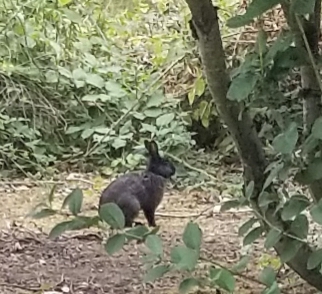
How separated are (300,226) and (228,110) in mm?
489

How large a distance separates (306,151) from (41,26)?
4.22 meters

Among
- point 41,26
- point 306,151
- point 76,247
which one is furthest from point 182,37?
point 306,151

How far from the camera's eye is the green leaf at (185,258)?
5.78ft

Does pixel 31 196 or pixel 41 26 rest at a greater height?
pixel 41 26

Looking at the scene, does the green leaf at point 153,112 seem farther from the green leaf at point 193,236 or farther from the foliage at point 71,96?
the green leaf at point 193,236

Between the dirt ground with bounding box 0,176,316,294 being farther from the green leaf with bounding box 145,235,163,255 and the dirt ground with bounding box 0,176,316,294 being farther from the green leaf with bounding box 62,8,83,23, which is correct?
the green leaf with bounding box 62,8,83,23

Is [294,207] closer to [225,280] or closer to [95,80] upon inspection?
[225,280]

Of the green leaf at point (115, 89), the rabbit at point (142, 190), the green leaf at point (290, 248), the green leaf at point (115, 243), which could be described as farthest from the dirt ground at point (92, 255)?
the green leaf at point (115, 89)

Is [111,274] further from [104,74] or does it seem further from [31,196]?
[104,74]

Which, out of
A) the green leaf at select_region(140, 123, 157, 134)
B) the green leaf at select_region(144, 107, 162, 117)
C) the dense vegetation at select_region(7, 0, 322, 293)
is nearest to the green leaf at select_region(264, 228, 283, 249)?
the dense vegetation at select_region(7, 0, 322, 293)

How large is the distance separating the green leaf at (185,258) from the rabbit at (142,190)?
2033mm

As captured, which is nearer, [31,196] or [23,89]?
[31,196]

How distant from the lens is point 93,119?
5.64 meters

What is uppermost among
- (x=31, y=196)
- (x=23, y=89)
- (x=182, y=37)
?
(x=182, y=37)
